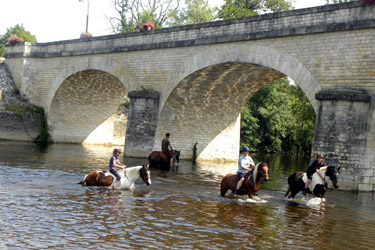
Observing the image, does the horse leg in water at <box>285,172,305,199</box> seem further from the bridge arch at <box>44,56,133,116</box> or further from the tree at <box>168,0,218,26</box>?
the tree at <box>168,0,218,26</box>

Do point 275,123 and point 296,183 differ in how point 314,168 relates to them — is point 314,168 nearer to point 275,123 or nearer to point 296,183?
point 296,183

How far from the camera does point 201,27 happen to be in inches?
831

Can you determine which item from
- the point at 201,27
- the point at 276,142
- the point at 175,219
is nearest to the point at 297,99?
the point at 276,142

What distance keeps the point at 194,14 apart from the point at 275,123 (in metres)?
16.1

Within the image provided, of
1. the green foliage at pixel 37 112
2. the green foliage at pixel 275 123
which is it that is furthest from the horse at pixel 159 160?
the green foliage at pixel 275 123

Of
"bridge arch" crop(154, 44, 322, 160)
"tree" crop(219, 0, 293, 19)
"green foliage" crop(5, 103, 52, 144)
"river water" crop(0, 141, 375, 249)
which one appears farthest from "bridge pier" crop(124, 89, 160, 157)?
"tree" crop(219, 0, 293, 19)

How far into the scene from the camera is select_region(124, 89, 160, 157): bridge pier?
75.7 ft

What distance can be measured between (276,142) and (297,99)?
26.3ft

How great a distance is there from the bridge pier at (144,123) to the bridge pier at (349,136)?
29.9 feet

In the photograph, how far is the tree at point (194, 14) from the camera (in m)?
48.8

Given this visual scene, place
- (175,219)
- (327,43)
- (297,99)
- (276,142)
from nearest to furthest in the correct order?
1. (175,219)
2. (327,43)
3. (276,142)
4. (297,99)

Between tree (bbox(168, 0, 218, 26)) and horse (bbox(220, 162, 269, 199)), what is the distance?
3806 centimetres

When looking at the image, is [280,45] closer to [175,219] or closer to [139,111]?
[139,111]

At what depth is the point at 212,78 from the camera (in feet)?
72.5
